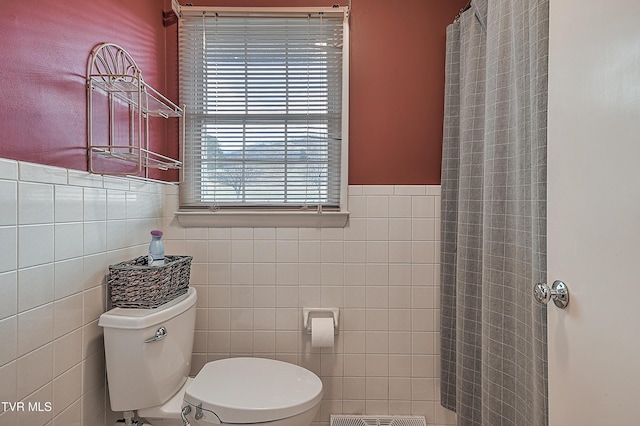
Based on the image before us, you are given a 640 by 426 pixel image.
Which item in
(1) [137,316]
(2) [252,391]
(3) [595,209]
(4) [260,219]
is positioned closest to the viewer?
(3) [595,209]

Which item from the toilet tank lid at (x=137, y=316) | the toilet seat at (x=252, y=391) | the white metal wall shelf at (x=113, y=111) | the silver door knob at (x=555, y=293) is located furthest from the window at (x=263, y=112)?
the silver door knob at (x=555, y=293)

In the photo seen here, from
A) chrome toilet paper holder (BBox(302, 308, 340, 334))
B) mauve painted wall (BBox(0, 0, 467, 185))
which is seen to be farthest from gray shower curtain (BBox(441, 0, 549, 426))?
chrome toilet paper holder (BBox(302, 308, 340, 334))

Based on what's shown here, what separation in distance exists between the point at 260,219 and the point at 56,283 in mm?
887

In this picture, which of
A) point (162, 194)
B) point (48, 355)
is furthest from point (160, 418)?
point (162, 194)

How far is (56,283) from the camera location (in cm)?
103

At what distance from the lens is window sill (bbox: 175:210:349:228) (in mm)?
1739

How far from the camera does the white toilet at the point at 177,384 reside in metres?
1.20

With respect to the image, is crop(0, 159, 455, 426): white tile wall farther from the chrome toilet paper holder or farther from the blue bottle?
the blue bottle

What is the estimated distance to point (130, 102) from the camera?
4.45ft

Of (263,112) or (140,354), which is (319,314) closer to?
(140,354)

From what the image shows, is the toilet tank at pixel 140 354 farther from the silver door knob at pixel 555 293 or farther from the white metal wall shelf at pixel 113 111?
the silver door knob at pixel 555 293

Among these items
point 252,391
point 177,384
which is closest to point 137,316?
point 177,384

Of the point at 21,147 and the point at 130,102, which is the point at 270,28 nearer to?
the point at 130,102

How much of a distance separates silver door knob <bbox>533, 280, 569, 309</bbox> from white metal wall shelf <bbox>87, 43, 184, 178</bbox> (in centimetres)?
127
